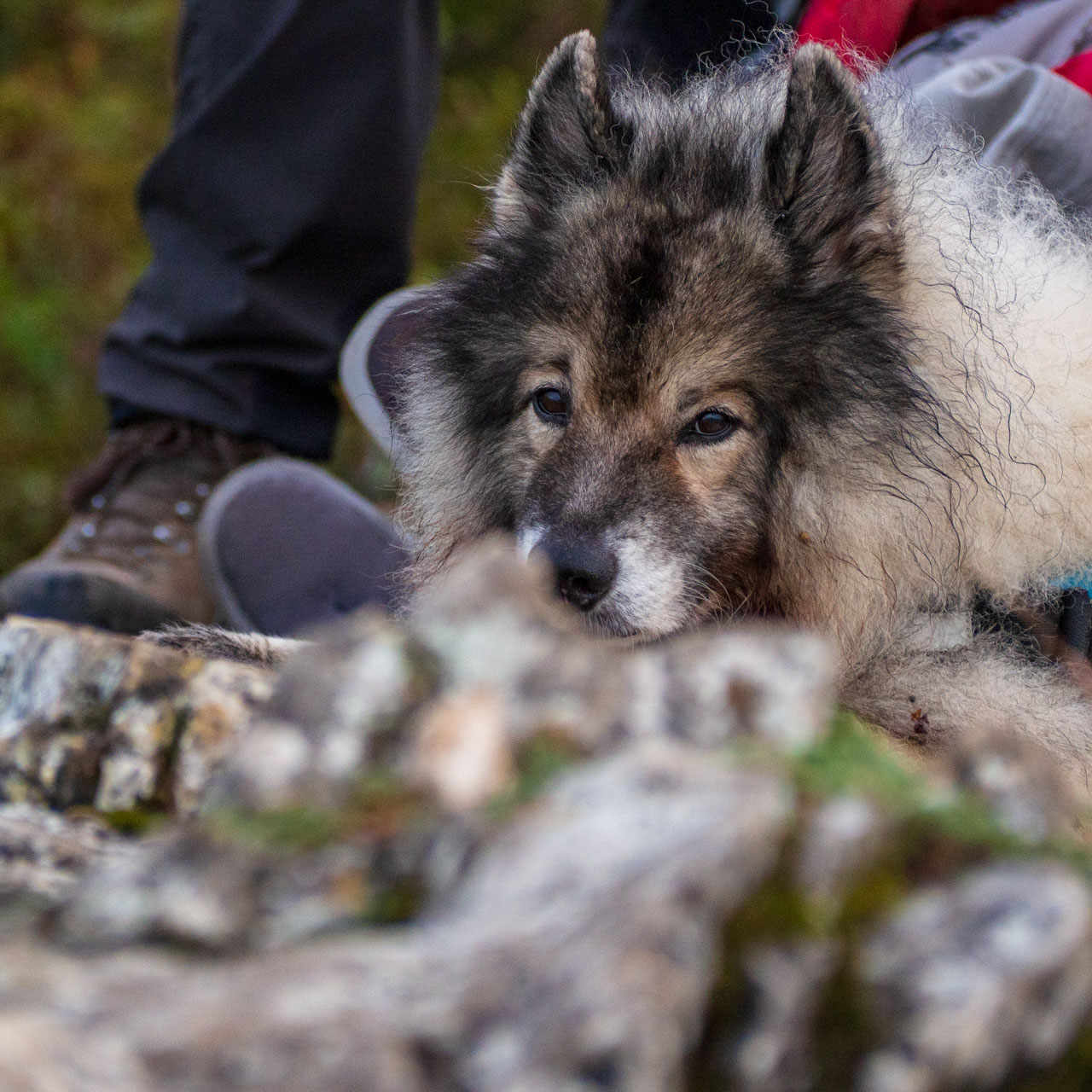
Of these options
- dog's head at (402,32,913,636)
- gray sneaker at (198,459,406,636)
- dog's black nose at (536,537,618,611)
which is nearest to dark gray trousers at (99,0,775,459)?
gray sneaker at (198,459,406,636)

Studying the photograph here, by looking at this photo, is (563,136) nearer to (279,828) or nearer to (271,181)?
(271,181)

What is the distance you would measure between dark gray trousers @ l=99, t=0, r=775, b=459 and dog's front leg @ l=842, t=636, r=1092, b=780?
191cm

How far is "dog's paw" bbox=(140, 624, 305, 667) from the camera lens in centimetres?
213

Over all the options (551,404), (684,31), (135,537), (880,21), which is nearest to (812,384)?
(551,404)

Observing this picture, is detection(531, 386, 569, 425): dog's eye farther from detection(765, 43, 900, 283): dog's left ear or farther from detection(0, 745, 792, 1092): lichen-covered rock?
detection(0, 745, 792, 1092): lichen-covered rock

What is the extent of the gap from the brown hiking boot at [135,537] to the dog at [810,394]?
1369 mm

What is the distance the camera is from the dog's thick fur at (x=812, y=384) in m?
2.30

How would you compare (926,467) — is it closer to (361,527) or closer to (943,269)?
(943,269)

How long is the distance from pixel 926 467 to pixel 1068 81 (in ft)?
3.63

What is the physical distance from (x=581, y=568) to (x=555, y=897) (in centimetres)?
136

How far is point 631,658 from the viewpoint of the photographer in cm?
109

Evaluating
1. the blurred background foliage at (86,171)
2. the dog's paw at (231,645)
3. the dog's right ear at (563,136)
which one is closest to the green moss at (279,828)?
the dog's paw at (231,645)

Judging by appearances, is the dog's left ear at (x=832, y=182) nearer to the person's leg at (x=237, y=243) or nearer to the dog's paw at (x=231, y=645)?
the dog's paw at (x=231, y=645)

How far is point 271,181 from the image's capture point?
3.54m
